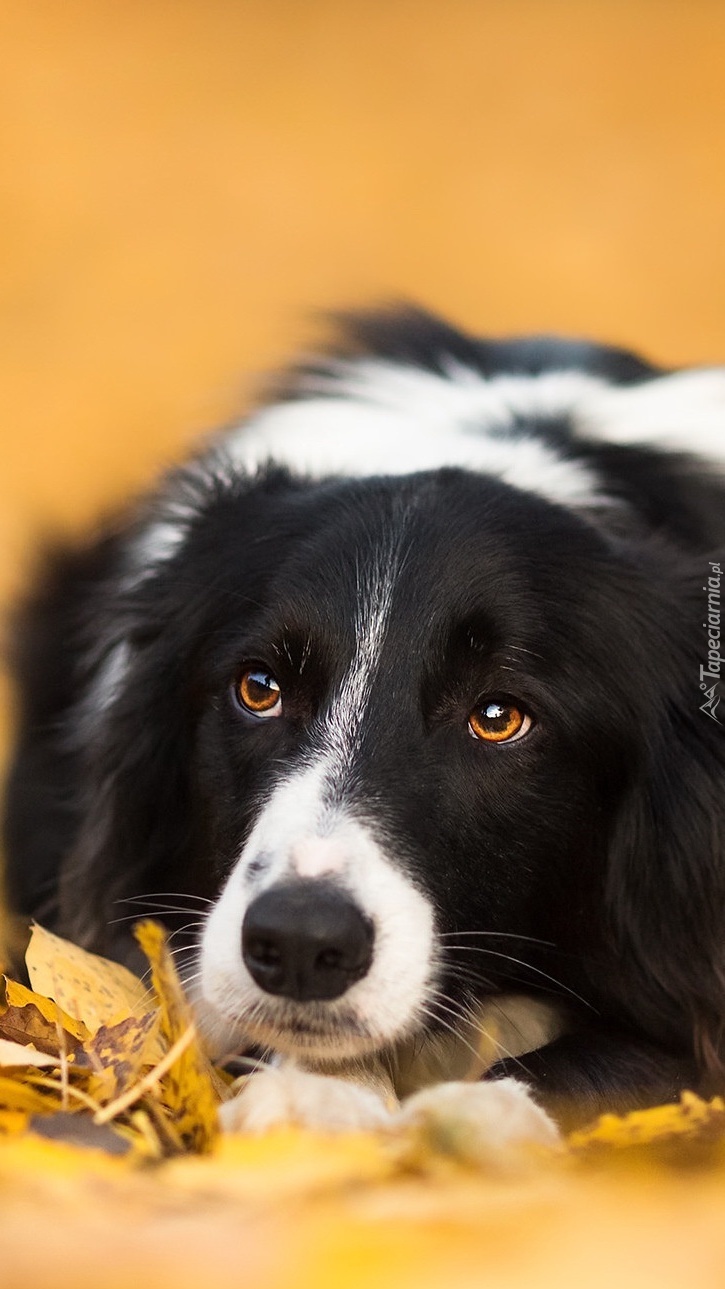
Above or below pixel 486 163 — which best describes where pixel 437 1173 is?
below

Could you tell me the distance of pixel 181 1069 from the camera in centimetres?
155

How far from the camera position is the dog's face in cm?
170

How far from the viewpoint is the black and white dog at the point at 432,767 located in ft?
5.71

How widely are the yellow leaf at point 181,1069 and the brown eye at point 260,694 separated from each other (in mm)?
556

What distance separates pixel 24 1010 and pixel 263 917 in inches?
14.1

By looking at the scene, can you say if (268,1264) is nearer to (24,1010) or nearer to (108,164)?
(24,1010)

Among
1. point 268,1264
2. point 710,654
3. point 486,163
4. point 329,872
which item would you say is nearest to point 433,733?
point 329,872

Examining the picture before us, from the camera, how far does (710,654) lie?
2.17 meters

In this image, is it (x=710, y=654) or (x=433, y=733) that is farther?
(x=710, y=654)

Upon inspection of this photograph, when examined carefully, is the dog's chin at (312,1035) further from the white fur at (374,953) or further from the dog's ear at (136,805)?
the dog's ear at (136,805)

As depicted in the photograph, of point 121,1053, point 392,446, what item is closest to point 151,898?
point 121,1053

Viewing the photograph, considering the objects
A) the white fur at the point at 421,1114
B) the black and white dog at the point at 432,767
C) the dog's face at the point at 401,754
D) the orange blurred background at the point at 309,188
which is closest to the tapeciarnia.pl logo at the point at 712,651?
the black and white dog at the point at 432,767

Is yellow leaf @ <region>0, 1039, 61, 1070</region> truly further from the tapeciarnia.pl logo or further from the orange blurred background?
the orange blurred background

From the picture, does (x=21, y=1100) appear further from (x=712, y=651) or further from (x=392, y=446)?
(x=392, y=446)
